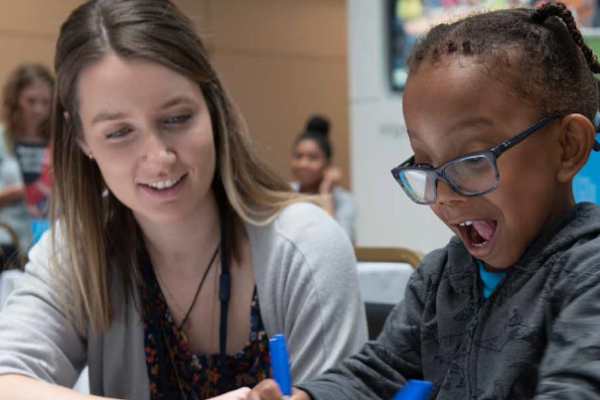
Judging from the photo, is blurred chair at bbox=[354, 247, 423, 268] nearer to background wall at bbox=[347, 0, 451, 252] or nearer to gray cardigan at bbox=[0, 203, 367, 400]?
gray cardigan at bbox=[0, 203, 367, 400]

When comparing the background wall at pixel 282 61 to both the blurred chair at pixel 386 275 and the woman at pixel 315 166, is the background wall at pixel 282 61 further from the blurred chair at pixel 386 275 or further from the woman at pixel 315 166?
the blurred chair at pixel 386 275

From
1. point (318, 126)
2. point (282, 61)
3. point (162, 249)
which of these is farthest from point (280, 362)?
point (282, 61)

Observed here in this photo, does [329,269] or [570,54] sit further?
[329,269]

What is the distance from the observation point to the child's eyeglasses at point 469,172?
2.59ft

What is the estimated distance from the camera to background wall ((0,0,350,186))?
26.0 ft

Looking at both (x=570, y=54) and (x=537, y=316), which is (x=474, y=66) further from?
(x=537, y=316)

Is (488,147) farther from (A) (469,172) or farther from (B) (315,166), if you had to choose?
(B) (315,166)

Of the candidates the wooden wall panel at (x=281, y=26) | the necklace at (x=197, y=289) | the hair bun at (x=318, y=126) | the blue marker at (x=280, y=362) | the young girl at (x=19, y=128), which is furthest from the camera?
the wooden wall panel at (x=281, y=26)

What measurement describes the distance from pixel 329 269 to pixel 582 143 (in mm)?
622

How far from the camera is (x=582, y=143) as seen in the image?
2.68 feet

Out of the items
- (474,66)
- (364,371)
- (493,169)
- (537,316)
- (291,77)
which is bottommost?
(364,371)

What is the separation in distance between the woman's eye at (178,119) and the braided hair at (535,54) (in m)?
0.57

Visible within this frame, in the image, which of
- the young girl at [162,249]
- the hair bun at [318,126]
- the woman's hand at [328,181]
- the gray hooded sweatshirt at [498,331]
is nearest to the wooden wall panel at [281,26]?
the hair bun at [318,126]

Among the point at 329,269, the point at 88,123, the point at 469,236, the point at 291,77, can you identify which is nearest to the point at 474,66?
the point at 469,236
